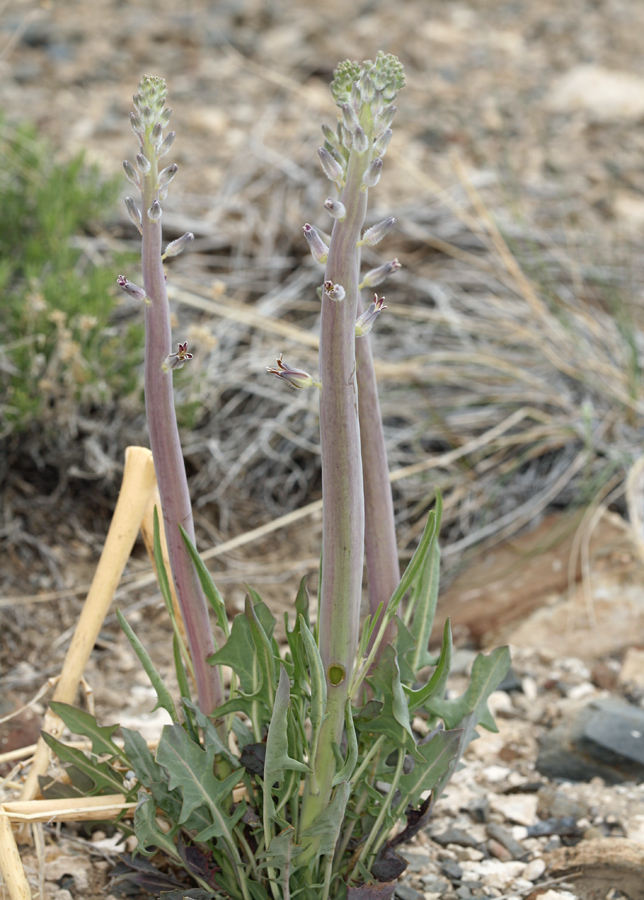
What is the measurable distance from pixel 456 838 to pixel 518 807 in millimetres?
186

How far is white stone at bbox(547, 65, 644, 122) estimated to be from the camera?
5191mm

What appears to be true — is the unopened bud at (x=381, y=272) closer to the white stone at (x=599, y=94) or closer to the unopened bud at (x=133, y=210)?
the unopened bud at (x=133, y=210)

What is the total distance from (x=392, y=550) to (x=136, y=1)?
565 centimetres

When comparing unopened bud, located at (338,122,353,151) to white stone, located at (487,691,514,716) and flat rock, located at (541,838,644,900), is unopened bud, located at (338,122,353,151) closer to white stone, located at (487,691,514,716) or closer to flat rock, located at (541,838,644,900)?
flat rock, located at (541,838,644,900)

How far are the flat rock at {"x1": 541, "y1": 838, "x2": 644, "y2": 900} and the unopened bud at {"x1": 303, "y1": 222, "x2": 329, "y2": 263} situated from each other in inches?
52.0

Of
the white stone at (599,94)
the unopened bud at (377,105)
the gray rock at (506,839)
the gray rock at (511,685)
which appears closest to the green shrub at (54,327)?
the gray rock at (511,685)

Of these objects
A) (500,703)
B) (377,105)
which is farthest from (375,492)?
(500,703)

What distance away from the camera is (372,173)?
1.05 metres

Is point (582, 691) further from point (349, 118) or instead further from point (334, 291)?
point (349, 118)

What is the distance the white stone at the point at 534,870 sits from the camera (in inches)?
67.1

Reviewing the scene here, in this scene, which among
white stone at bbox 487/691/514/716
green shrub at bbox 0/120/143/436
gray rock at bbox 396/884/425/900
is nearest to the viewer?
gray rock at bbox 396/884/425/900

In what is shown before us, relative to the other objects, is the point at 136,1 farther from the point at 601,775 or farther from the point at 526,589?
the point at 601,775

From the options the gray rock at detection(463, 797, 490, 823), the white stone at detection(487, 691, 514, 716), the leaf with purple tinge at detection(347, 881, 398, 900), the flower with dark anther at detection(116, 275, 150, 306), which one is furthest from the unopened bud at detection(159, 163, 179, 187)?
the white stone at detection(487, 691, 514, 716)

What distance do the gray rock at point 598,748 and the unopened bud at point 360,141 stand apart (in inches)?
60.1
